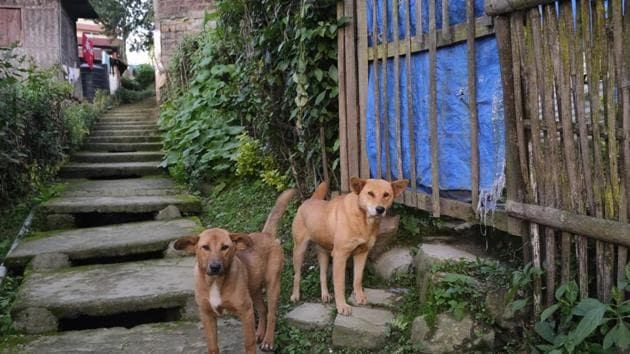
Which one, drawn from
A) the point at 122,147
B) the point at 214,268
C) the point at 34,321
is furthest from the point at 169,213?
the point at 122,147

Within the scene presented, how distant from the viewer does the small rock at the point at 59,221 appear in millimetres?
6941

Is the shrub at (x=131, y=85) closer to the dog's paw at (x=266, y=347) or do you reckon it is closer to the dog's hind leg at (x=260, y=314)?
the dog's hind leg at (x=260, y=314)

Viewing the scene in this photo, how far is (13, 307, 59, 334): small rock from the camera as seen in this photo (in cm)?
445

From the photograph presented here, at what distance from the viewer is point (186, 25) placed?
52.3 feet

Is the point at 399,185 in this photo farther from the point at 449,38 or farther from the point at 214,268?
the point at 214,268

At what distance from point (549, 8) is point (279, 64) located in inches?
137

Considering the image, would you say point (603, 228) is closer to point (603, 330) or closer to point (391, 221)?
point (603, 330)

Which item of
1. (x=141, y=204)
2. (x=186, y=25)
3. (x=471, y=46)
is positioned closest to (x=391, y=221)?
(x=471, y=46)

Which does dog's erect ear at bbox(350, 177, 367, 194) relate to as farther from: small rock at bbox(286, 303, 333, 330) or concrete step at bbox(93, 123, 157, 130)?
concrete step at bbox(93, 123, 157, 130)

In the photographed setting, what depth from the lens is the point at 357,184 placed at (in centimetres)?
425

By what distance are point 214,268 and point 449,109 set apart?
2163mm

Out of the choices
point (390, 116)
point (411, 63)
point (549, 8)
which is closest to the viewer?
point (549, 8)

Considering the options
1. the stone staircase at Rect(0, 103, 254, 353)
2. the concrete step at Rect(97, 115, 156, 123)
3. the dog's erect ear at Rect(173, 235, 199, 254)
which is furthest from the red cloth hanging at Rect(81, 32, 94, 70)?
the dog's erect ear at Rect(173, 235, 199, 254)

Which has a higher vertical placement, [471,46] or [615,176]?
[471,46]
